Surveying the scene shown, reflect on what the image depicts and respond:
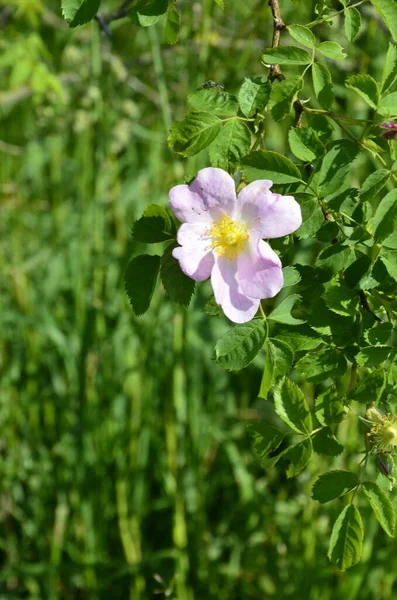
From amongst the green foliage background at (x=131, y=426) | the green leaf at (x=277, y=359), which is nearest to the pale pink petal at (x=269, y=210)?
the green leaf at (x=277, y=359)

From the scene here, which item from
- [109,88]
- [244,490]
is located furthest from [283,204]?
[109,88]

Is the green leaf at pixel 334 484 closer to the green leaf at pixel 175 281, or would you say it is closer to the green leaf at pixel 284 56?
the green leaf at pixel 175 281

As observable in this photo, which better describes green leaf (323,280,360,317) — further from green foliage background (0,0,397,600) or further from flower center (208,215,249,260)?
green foliage background (0,0,397,600)

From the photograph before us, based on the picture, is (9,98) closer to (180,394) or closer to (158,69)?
(158,69)

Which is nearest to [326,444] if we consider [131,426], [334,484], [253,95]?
[334,484]

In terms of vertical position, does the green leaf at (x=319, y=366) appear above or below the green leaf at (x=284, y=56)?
below

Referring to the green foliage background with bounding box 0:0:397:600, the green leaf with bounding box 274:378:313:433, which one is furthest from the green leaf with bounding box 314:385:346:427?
the green foliage background with bounding box 0:0:397:600
